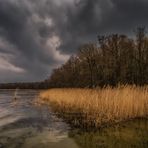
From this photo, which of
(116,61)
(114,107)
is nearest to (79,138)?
(114,107)

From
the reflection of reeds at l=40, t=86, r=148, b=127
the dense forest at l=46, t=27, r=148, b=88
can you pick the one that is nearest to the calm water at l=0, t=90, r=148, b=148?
the reflection of reeds at l=40, t=86, r=148, b=127

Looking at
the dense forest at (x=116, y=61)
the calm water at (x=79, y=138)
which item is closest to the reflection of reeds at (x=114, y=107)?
the calm water at (x=79, y=138)

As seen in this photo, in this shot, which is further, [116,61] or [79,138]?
[116,61]

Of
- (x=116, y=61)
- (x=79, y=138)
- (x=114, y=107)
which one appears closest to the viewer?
(x=79, y=138)

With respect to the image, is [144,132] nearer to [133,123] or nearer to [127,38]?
[133,123]

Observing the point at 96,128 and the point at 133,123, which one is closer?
the point at 96,128

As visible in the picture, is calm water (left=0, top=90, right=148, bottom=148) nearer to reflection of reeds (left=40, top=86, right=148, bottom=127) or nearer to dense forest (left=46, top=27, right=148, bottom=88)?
reflection of reeds (left=40, top=86, right=148, bottom=127)

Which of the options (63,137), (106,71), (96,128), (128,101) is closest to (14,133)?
(63,137)

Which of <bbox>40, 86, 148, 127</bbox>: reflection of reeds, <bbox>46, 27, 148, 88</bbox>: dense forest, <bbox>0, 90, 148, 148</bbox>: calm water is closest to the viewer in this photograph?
<bbox>0, 90, 148, 148</bbox>: calm water

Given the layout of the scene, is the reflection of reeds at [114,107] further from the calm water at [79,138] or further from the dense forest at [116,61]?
the dense forest at [116,61]

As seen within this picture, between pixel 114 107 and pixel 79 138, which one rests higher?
pixel 114 107

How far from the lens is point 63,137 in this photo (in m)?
10.6

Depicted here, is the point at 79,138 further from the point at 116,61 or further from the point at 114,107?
the point at 116,61

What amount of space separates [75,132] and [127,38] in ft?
158
